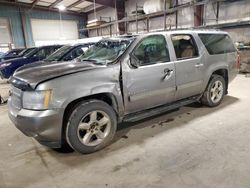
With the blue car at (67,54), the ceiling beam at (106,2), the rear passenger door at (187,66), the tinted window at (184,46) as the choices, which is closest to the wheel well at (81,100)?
the rear passenger door at (187,66)

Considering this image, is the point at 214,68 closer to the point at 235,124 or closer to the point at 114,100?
the point at 235,124

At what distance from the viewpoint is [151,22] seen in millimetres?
12250

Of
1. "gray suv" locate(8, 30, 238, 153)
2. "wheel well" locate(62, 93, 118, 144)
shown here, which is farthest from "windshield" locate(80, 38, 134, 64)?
"wheel well" locate(62, 93, 118, 144)

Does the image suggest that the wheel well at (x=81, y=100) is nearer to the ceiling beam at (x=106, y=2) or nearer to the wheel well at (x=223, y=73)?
the wheel well at (x=223, y=73)

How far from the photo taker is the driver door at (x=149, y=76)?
111 inches

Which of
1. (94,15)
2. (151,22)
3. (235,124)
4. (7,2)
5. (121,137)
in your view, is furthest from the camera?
(94,15)

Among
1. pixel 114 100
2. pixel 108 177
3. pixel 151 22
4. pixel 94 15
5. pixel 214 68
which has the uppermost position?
pixel 94 15

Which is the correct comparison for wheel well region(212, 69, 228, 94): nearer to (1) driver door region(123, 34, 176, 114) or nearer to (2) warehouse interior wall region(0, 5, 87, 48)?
(1) driver door region(123, 34, 176, 114)

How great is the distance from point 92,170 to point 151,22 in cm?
1143

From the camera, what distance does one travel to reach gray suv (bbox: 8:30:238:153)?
91.2 inches

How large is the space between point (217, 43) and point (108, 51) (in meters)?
2.28

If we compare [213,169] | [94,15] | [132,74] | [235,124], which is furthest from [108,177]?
[94,15]

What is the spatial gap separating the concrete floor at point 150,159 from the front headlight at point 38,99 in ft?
2.44

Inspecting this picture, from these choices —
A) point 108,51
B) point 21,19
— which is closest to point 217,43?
point 108,51
